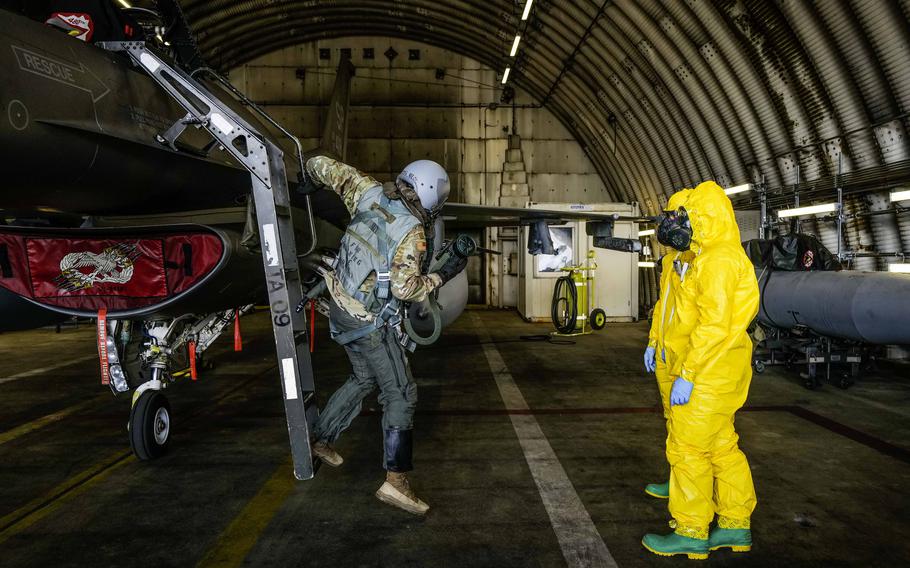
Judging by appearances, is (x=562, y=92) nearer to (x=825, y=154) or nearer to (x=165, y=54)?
(x=825, y=154)

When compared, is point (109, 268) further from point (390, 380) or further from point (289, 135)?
point (390, 380)

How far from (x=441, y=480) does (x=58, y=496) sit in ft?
8.51

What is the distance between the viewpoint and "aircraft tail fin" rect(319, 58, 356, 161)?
33.2ft

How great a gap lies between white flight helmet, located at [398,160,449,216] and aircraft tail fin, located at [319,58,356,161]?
22.5 ft

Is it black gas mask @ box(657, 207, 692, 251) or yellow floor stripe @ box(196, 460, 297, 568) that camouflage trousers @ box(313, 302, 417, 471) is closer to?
yellow floor stripe @ box(196, 460, 297, 568)

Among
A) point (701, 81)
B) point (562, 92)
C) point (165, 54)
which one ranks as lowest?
point (165, 54)

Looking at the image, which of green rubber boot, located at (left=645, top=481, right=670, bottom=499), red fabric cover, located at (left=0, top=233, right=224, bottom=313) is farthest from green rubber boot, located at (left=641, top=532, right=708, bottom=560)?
red fabric cover, located at (left=0, top=233, right=224, bottom=313)

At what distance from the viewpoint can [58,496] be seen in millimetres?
3611

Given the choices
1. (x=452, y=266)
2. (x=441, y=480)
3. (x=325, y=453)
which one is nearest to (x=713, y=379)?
(x=452, y=266)

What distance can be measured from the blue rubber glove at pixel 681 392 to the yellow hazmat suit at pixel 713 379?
24 millimetres

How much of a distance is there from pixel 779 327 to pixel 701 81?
16.9 feet

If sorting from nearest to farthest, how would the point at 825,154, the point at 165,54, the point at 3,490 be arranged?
the point at 3,490, the point at 165,54, the point at 825,154

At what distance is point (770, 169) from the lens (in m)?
9.42

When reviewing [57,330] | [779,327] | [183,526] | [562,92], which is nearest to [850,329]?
[779,327]
